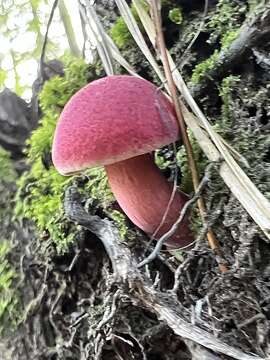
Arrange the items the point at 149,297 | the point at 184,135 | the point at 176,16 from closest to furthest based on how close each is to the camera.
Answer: the point at 149,297
the point at 184,135
the point at 176,16

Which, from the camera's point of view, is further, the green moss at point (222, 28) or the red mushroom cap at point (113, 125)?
the green moss at point (222, 28)

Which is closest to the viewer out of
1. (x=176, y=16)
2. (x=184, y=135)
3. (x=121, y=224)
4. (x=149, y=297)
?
(x=149, y=297)

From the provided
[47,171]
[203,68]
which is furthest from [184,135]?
[47,171]

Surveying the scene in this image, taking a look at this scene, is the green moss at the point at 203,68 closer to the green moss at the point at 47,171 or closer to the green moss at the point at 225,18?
the green moss at the point at 225,18

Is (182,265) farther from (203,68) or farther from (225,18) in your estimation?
(225,18)

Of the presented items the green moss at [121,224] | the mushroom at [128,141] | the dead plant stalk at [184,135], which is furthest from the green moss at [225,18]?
the green moss at [121,224]
